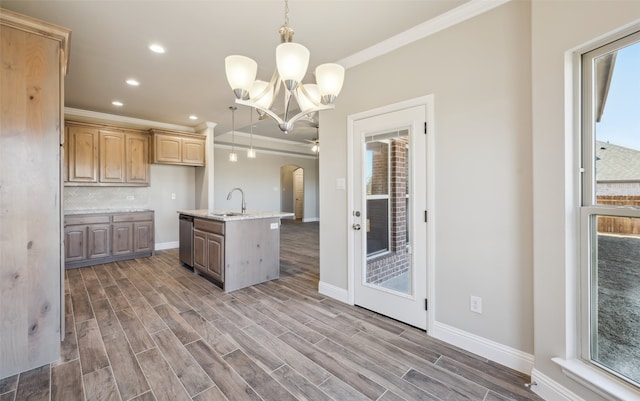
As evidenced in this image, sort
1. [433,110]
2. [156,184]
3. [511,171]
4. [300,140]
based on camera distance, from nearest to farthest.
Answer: [511,171]
[433,110]
[156,184]
[300,140]

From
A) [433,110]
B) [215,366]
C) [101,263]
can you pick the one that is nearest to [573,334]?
[433,110]

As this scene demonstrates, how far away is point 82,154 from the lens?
4.56 metres

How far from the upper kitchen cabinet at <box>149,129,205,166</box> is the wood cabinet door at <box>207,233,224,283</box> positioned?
8.52 ft

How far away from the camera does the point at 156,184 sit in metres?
5.68

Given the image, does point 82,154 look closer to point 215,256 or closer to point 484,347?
point 215,256

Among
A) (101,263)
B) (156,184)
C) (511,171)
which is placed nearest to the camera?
(511,171)

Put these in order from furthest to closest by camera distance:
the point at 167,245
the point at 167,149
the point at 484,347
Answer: the point at 167,245
the point at 167,149
the point at 484,347

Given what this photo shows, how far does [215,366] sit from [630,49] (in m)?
3.02

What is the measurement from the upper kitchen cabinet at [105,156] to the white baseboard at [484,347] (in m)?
5.46

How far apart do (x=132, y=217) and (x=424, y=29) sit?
518cm

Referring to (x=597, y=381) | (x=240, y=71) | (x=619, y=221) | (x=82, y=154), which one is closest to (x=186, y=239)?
(x=82, y=154)

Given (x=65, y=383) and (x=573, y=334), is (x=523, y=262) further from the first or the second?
(x=65, y=383)

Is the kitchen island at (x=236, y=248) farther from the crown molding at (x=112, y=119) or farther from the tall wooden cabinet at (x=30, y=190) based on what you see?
the crown molding at (x=112, y=119)

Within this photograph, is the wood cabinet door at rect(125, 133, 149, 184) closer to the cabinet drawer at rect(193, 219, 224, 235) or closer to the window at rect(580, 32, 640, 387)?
the cabinet drawer at rect(193, 219, 224, 235)
